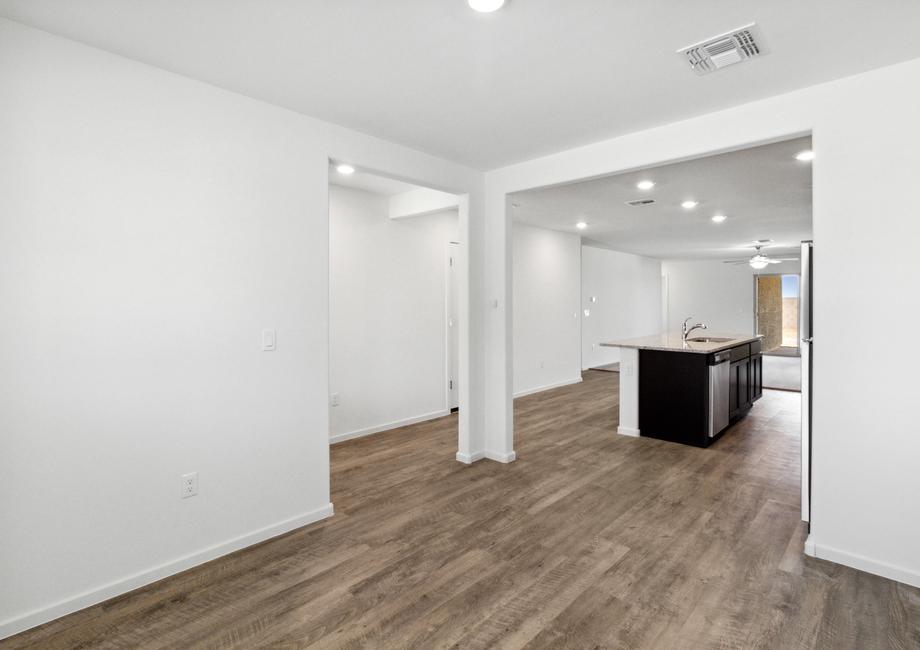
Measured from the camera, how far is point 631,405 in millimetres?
5000

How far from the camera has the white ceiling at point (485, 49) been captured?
189 centimetres

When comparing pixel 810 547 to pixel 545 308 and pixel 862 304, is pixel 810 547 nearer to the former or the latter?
pixel 862 304

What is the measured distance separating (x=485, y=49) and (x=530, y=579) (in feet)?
8.28

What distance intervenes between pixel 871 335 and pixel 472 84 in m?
2.40

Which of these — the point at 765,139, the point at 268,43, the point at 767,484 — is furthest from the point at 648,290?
the point at 268,43

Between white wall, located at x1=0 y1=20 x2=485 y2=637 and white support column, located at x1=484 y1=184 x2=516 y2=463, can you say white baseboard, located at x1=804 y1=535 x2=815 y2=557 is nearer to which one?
white support column, located at x1=484 y1=184 x2=516 y2=463

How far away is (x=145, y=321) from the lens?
7.68 feet

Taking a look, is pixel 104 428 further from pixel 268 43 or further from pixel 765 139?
pixel 765 139

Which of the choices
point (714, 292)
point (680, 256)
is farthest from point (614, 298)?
point (714, 292)

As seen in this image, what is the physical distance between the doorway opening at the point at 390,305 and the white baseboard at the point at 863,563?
2.88 metres

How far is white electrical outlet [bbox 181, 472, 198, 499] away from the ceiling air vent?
10.3 feet

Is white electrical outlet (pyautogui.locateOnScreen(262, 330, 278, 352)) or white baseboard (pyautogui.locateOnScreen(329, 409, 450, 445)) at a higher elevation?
white electrical outlet (pyautogui.locateOnScreen(262, 330, 278, 352))

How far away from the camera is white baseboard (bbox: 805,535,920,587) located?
2.32 m

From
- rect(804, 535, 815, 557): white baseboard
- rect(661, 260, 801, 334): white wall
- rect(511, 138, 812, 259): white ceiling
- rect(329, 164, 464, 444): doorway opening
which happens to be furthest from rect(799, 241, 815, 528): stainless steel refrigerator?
rect(661, 260, 801, 334): white wall
